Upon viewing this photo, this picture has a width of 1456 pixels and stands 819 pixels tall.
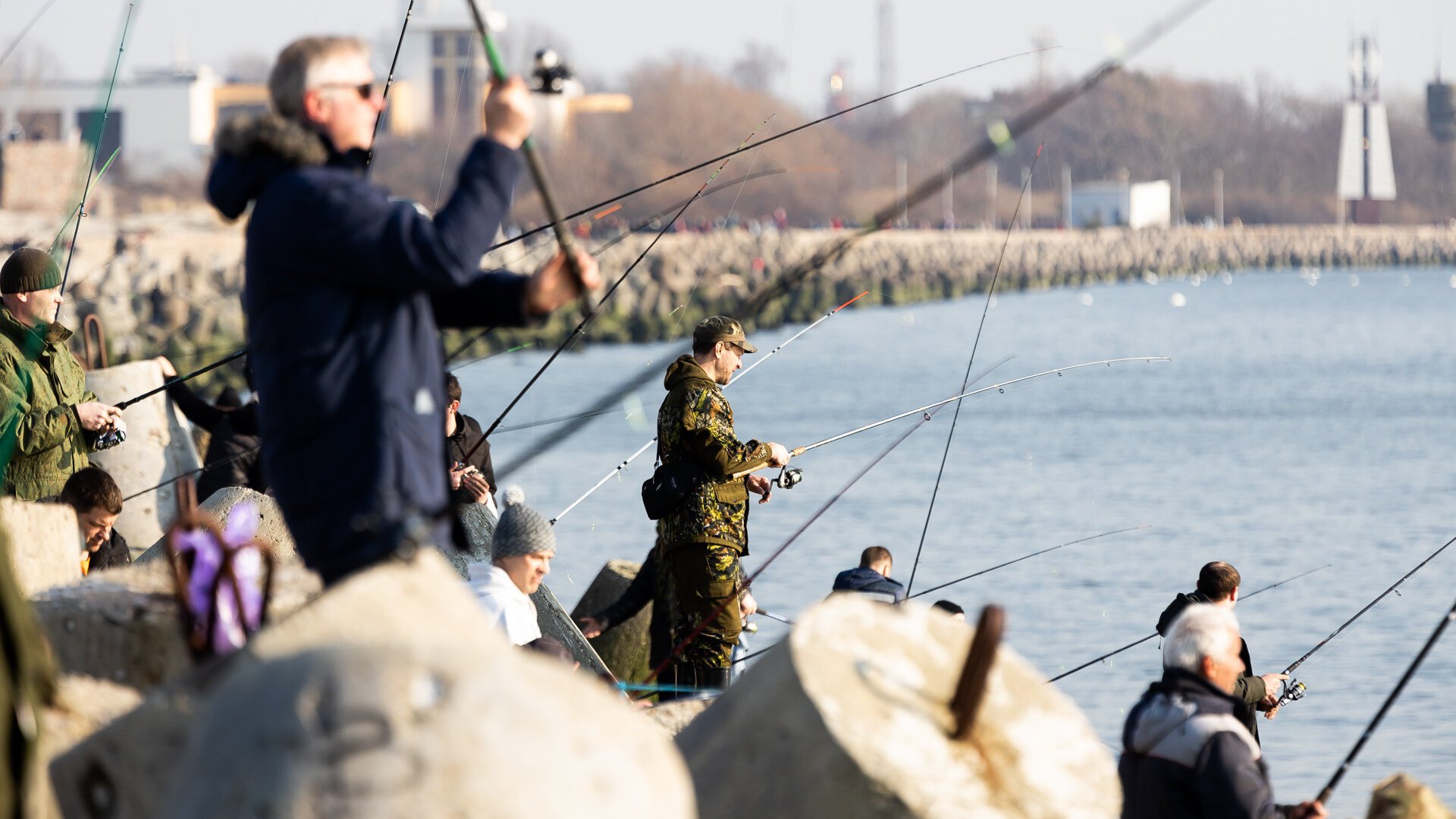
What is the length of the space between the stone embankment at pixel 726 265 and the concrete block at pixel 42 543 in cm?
187

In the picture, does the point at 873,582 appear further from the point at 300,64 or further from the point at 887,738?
the point at 300,64

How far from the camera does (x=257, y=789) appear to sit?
2592 mm

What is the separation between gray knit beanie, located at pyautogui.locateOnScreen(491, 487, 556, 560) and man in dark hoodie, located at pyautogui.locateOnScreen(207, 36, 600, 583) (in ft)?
6.26

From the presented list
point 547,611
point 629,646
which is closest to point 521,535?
point 547,611

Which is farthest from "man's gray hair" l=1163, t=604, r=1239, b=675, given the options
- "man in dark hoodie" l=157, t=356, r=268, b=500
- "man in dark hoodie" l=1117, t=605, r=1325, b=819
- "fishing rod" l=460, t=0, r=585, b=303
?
"man in dark hoodie" l=157, t=356, r=268, b=500

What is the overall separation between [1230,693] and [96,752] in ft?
7.73

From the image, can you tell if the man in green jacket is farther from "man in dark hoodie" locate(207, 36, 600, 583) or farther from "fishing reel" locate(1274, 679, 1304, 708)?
"fishing reel" locate(1274, 679, 1304, 708)

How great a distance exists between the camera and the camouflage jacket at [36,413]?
6016 millimetres

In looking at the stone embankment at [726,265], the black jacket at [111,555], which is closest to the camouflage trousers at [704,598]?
the stone embankment at [726,265]

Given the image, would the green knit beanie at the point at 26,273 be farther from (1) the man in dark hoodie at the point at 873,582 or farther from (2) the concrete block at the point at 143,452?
(1) the man in dark hoodie at the point at 873,582

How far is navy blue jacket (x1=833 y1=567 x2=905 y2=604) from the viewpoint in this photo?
6867 mm

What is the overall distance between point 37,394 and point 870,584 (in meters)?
2.77

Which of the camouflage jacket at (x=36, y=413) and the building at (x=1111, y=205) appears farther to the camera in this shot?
the building at (x=1111, y=205)

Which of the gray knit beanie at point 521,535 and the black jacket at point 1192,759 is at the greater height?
the gray knit beanie at point 521,535
